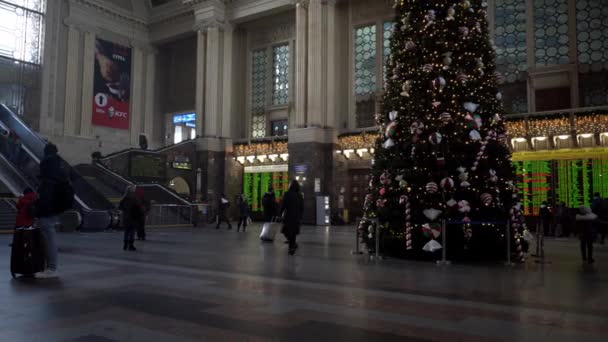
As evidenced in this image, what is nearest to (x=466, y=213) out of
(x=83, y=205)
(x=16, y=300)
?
(x=16, y=300)

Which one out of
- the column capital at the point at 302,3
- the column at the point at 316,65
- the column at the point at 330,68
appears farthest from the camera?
the column capital at the point at 302,3

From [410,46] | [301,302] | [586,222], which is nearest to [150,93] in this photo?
[410,46]

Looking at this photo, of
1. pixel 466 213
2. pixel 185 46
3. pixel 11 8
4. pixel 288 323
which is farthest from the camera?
pixel 185 46

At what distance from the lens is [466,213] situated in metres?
A: 9.52

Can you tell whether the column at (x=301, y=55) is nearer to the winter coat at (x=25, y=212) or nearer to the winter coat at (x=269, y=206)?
the winter coat at (x=269, y=206)

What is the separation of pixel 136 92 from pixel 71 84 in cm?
479

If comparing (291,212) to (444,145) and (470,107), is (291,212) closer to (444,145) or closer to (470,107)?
(444,145)

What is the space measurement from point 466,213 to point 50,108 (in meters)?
28.7

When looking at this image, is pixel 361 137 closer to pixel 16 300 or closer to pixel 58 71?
pixel 58 71

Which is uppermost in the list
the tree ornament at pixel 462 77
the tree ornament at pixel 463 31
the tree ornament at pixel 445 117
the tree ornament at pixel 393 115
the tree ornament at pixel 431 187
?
the tree ornament at pixel 463 31

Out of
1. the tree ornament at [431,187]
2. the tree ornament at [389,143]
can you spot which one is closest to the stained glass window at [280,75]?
the tree ornament at [389,143]

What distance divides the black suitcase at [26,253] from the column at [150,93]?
30516 millimetres

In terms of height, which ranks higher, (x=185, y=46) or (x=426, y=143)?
(x=185, y=46)

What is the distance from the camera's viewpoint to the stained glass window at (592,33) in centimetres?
2206
